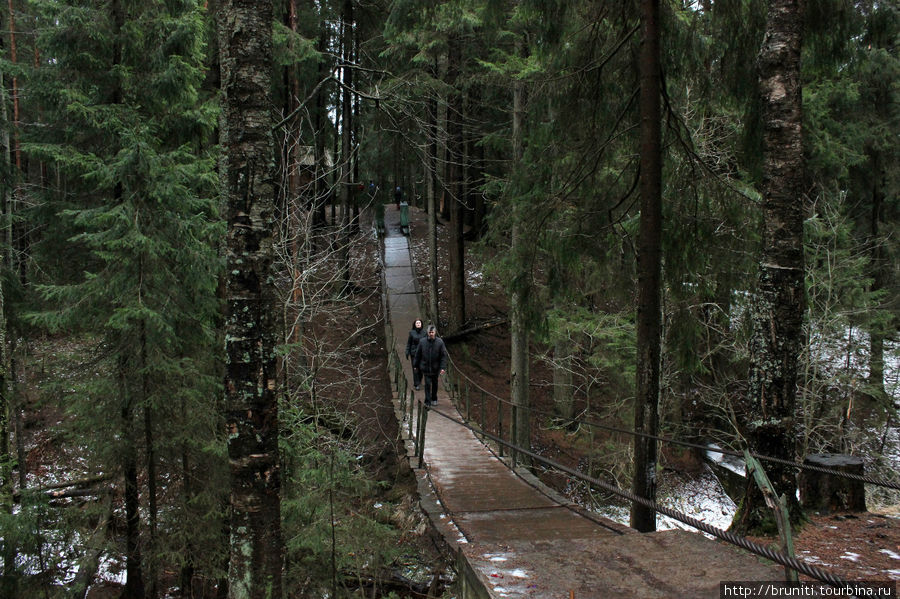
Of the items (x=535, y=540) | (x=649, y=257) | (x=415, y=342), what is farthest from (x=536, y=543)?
(x=415, y=342)

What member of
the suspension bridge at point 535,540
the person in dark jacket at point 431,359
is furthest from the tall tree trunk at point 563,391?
the person in dark jacket at point 431,359

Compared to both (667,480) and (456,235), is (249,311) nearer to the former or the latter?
(667,480)

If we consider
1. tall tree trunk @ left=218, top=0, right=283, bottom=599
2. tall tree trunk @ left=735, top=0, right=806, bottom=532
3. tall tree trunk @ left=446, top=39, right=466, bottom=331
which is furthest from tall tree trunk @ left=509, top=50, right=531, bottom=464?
tall tree trunk @ left=446, top=39, right=466, bottom=331

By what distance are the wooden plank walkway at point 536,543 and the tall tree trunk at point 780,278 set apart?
1490 millimetres

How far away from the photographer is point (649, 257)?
5992mm

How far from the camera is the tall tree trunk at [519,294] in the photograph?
744 centimetres

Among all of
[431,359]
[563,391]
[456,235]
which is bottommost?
[563,391]

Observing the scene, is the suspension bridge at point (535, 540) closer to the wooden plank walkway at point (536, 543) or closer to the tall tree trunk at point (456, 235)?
the wooden plank walkway at point (536, 543)

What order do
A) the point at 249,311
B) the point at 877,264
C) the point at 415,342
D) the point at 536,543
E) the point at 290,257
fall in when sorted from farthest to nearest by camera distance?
1. the point at 877,264
2. the point at 415,342
3. the point at 290,257
4. the point at 249,311
5. the point at 536,543

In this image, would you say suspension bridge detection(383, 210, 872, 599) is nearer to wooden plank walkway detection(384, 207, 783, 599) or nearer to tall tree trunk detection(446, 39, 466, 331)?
wooden plank walkway detection(384, 207, 783, 599)

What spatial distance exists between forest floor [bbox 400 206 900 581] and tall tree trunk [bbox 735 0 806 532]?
21.5 inches

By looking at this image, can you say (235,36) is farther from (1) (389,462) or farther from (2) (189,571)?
(1) (389,462)

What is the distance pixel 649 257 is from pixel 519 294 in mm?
2045

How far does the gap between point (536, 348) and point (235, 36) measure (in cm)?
1714
